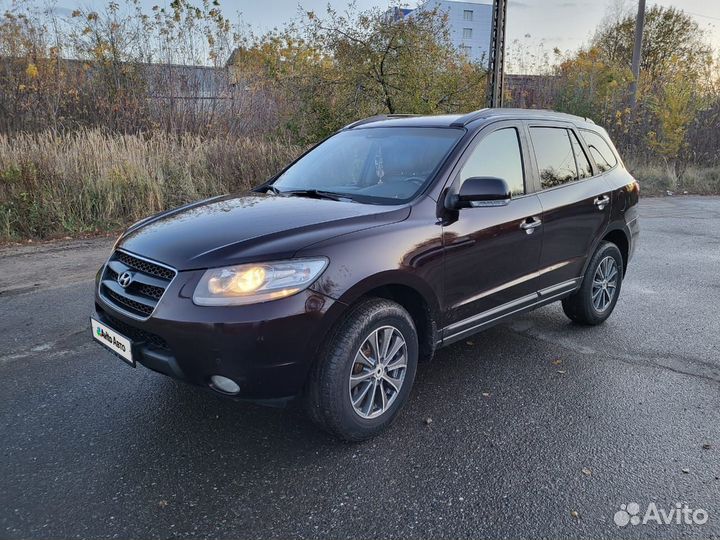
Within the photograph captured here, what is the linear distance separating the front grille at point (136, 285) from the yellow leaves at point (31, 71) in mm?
10374

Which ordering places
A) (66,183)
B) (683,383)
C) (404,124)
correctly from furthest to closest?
1. (66,183)
2. (404,124)
3. (683,383)

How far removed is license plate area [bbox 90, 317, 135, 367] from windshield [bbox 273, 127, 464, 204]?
1.51 meters

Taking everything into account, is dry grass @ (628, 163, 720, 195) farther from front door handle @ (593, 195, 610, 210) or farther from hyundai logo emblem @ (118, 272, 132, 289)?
hyundai logo emblem @ (118, 272, 132, 289)

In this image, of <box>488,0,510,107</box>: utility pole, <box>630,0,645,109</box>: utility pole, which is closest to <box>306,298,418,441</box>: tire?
<box>488,0,510,107</box>: utility pole

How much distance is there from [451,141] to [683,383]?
2.25 meters

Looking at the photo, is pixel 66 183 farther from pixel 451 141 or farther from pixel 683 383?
pixel 683 383

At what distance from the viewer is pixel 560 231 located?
4.12 metres

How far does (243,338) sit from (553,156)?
2.88 meters

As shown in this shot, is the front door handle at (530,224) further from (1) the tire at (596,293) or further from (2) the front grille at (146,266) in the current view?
(2) the front grille at (146,266)

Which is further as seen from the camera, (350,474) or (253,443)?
(253,443)

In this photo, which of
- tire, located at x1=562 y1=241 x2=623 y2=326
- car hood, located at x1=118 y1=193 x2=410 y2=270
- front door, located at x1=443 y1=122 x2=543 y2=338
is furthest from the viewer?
tire, located at x1=562 y1=241 x2=623 y2=326

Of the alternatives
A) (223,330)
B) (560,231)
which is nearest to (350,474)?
(223,330)

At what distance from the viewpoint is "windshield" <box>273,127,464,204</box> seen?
3490 mm

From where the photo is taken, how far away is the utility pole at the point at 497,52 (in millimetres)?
10273
